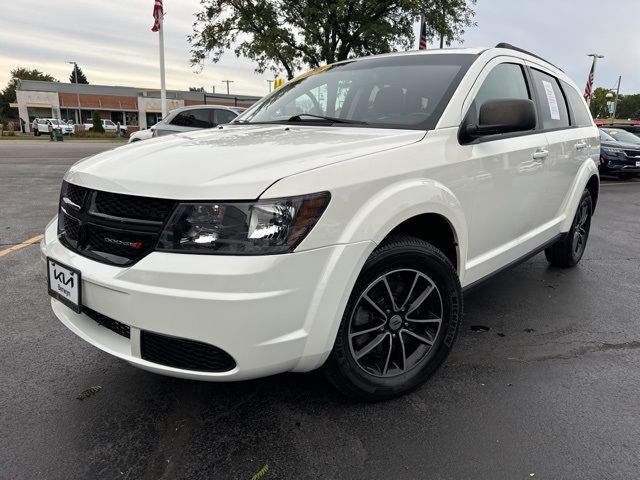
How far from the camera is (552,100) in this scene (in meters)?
3.89

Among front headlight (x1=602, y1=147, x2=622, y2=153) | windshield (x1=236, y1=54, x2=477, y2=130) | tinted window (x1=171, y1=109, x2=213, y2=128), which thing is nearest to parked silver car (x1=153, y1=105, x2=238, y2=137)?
tinted window (x1=171, y1=109, x2=213, y2=128)

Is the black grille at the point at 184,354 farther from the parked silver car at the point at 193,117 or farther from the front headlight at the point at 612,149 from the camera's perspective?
the front headlight at the point at 612,149

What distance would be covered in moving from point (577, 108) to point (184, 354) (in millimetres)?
4148

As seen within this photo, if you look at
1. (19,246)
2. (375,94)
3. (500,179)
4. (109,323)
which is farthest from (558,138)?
(19,246)

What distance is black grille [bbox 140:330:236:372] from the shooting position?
74.1 inches

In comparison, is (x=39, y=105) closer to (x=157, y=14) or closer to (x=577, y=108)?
(x=157, y=14)

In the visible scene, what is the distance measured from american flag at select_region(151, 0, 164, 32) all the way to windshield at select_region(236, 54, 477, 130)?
51.9 ft

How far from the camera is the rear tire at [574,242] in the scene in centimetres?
454

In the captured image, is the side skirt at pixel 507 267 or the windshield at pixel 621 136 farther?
the windshield at pixel 621 136

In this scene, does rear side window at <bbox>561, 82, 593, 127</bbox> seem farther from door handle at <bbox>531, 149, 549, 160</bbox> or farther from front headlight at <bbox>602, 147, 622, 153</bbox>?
front headlight at <bbox>602, 147, 622, 153</bbox>

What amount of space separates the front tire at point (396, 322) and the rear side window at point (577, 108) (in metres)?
2.59

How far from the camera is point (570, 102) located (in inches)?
169

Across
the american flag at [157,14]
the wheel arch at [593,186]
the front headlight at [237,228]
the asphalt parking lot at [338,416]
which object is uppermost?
the american flag at [157,14]

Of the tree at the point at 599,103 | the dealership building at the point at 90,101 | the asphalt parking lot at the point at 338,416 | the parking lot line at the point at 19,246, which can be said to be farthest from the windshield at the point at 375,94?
the tree at the point at 599,103
